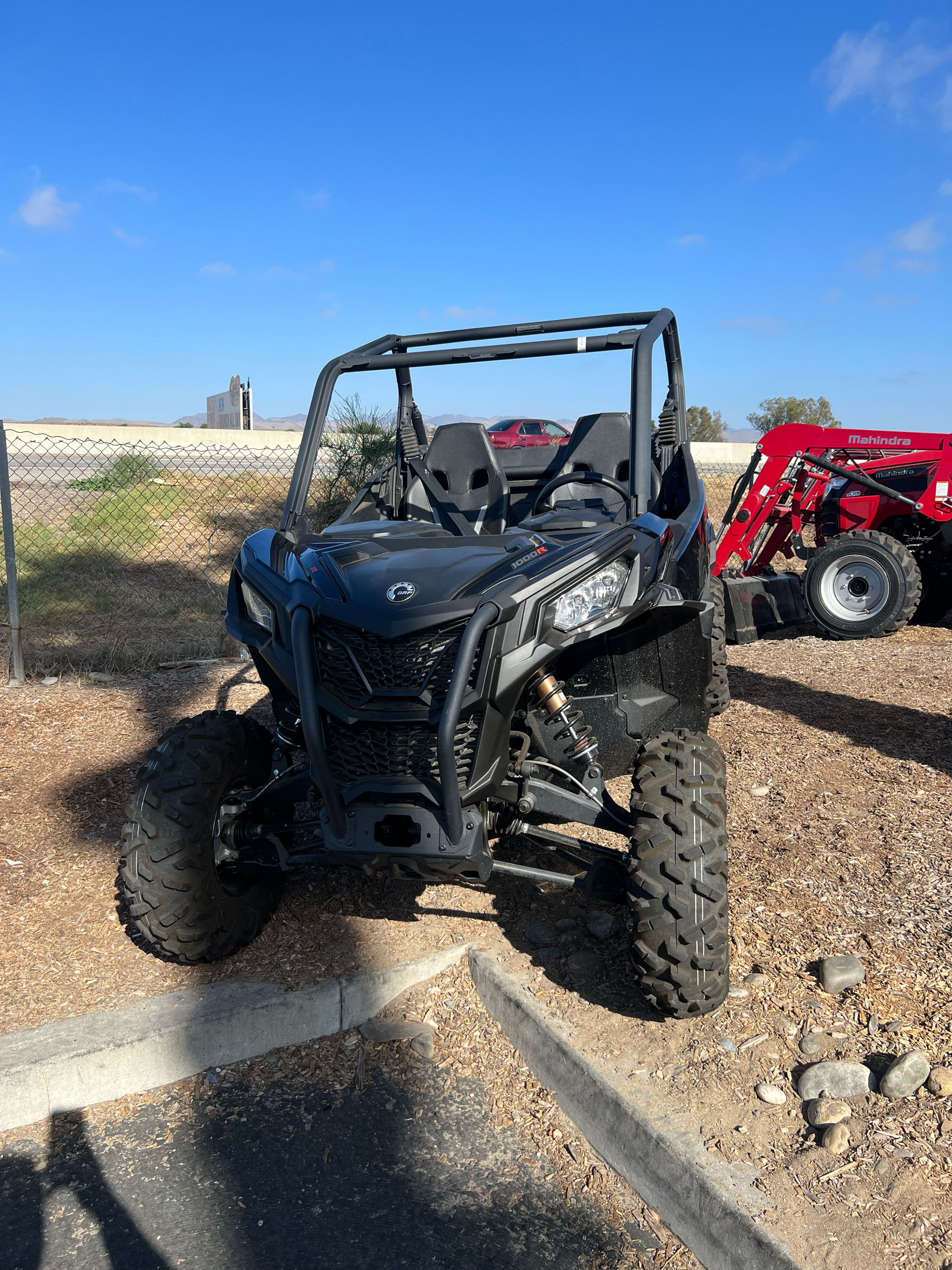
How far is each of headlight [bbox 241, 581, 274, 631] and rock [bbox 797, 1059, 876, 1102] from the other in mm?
1948

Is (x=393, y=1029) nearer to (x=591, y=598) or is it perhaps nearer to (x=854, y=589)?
(x=591, y=598)

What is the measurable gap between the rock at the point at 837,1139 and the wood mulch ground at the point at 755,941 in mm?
20

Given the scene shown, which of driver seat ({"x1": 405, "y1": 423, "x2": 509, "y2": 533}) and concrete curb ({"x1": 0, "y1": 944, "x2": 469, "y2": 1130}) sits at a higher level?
driver seat ({"x1": 405, "y1": 423, "x2": 509, "y2": 533})

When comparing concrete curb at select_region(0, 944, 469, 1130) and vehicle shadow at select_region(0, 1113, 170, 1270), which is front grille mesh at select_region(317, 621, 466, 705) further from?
vehicle shadow at select_region(0, 1113, 170, 1270)

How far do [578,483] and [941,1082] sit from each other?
7.96 feet

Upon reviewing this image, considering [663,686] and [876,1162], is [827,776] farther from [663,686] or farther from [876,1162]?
[876,1162]

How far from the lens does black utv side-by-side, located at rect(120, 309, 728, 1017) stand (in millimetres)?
2727

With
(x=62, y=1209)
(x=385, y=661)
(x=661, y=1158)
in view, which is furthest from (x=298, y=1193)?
(x=385, y=661)

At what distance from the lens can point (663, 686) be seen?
3.58 meters

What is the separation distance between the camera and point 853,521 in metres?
9.55

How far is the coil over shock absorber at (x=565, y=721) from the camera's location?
2.99 metres

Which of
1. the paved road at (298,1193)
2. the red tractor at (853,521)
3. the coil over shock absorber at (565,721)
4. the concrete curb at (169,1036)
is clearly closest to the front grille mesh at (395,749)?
the coil over shock absorber at (565,721)

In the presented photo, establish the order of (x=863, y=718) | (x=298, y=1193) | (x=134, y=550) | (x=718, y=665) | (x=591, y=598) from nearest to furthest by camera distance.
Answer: (x=298, y=1193) → (x=591, y=598) → (x=718, y=665) → (x=863, y=718) → (x=134, y=550)

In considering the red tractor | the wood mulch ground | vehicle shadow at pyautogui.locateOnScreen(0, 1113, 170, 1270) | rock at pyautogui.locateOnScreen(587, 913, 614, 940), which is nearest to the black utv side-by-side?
the wood mulch ground
